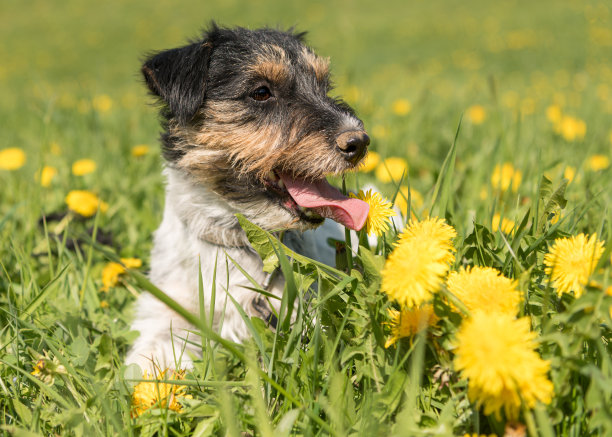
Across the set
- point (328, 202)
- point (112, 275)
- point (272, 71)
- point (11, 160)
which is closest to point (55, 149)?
point (11, 160)

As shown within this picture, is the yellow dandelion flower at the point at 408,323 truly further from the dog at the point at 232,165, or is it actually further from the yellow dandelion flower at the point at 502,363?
the dog at the point at 232,165

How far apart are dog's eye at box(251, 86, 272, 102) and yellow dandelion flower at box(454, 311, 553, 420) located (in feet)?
6.25

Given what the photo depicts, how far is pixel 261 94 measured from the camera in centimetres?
282

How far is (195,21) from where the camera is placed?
28359 mm

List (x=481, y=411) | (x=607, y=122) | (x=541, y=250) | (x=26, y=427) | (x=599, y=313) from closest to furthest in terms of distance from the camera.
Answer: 1. (x=599, y=313)
2. (x=481, y=411)
3. (x=26, y=427)
4. (x=541, y=250)
5. (x=607, y=122)

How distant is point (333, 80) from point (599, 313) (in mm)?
2534

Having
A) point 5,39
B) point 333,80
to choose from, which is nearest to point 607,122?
point 333,80

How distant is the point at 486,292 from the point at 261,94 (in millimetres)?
1786

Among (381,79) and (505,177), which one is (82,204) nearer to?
(505,177)

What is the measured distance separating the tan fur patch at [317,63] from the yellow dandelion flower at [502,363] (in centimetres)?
215

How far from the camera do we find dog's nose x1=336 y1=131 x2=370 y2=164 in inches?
97.4

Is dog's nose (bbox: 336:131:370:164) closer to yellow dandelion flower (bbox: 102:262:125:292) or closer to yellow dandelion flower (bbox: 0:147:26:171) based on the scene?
yellow dandelion flower (bbox: 102:262:125:292)

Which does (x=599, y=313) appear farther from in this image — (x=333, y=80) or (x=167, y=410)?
(x=333, y=80)

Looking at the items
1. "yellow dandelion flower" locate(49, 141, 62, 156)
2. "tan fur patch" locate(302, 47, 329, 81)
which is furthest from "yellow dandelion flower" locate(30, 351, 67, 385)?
"yellow dandelion flower" locate(49, 141, 62, 156)
